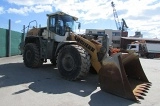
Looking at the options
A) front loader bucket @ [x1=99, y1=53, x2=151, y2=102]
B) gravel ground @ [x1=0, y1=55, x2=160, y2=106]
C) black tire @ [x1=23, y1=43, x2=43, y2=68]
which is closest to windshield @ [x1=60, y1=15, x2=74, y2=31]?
black tire @ [x1=23, y1=43, x2=43, y2=68]

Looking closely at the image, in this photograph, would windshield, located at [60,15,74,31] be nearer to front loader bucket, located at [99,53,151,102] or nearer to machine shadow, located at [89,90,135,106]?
front loader bucket, located at [99,53,151,102]

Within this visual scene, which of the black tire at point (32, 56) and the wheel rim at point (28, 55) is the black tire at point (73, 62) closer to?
the black tire at point (32, 56)

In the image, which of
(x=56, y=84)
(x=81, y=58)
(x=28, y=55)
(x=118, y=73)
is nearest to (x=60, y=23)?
(x=28, y=55)

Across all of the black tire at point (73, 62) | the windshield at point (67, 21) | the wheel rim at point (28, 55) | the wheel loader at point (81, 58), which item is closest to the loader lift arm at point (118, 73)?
the wheel loader at point (81, 58)

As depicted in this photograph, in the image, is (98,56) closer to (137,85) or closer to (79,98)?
(137,85)

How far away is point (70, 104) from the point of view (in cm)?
651

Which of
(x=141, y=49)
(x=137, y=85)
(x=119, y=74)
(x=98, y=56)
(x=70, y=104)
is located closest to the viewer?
(x=70, y=104)

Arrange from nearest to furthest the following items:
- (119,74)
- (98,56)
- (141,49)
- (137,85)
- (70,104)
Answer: (70,104), (119,74), (137,85), (98,56), (141,49)

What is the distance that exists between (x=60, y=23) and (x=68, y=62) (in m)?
2.71

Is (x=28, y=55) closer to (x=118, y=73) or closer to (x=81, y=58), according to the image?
(x=81, y=58)

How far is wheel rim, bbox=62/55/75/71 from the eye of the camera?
9.44 m

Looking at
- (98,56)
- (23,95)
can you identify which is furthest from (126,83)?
(23,95)

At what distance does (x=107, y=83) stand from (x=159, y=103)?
1.71 metres

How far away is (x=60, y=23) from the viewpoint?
11.6 meters
